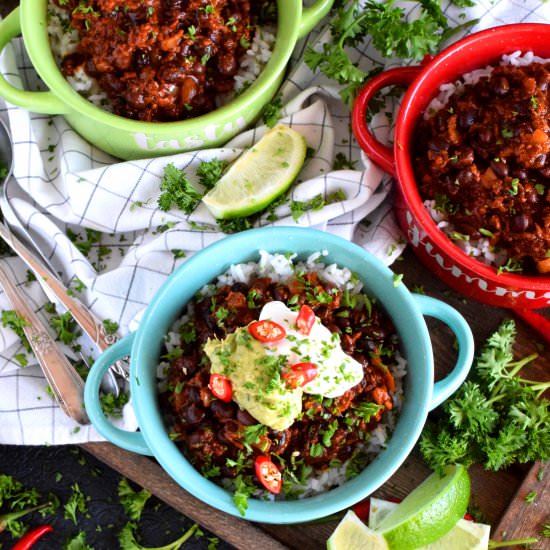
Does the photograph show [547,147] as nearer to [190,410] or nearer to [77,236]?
[190,410]

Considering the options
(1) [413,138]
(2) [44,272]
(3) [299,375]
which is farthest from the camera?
(2) [44,272]

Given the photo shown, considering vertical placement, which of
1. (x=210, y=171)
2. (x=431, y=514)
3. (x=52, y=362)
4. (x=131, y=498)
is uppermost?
(x=210, y=171)

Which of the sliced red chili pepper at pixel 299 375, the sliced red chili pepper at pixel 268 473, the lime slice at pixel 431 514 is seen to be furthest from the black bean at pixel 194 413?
the lime slice at pixel 431 514

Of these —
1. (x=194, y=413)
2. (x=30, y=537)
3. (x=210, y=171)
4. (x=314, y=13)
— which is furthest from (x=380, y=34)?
(x=30, y=537)

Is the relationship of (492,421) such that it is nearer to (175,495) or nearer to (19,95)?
(175,495)

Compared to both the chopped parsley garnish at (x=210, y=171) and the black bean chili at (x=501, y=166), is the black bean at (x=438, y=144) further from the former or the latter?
the chopped parsley garnish at (x=210, y=171)
